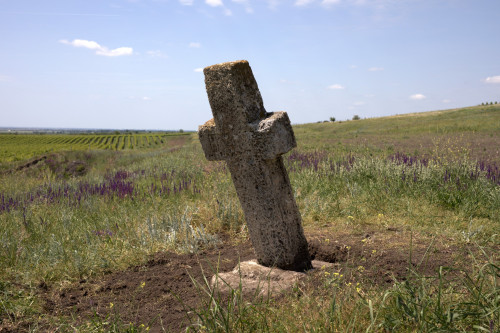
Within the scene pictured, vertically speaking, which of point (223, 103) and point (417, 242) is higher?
point (223, 103)

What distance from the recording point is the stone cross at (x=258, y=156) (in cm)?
344

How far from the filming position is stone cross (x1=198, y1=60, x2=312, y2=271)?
344 centimetres

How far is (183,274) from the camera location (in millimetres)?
4023

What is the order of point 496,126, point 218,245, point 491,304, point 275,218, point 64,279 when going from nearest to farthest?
1. point 491,304
2. point 275,218
3. point 64,279
4. point 218,245
5. point 496,126

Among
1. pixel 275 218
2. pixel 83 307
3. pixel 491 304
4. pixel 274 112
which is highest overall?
pixel 274 112

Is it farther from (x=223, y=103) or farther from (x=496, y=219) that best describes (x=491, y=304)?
(x=496, y=219)

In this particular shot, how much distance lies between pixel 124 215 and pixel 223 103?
3.47m

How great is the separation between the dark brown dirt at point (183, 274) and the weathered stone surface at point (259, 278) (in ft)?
0.60

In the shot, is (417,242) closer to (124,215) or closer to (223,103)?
(223,103)

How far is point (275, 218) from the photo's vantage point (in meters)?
3.57

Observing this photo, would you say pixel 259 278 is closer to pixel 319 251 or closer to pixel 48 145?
pixel 319 251

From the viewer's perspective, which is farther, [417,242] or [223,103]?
[417,242]

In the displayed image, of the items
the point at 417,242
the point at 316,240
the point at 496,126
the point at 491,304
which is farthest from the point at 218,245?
the point at 496,126

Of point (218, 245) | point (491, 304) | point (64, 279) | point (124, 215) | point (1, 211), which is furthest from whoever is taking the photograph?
point (1, 211)
